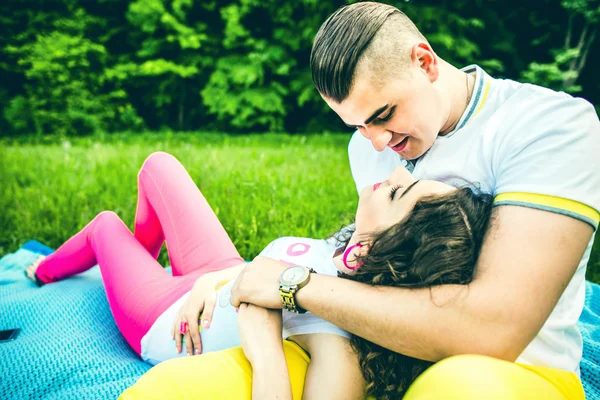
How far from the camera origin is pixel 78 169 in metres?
5.05

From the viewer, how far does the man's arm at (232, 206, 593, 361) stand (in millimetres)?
1172

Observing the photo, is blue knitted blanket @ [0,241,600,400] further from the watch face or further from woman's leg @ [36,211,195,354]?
the watch face

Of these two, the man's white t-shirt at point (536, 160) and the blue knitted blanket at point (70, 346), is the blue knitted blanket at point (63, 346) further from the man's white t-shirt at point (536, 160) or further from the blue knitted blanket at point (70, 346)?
the man's white t-shirt at point (536, 160)

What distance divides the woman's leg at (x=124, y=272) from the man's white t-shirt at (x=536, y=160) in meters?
1.19

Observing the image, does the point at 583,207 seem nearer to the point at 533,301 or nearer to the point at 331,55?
the point at 533,301

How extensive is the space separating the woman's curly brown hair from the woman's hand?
61 centimetres

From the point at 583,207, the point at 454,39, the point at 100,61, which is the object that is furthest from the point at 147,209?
the point at 100,61

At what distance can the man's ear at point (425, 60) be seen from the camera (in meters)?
1.69

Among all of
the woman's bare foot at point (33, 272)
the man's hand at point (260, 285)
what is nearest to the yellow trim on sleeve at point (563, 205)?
the man's hand at point (260, 285)

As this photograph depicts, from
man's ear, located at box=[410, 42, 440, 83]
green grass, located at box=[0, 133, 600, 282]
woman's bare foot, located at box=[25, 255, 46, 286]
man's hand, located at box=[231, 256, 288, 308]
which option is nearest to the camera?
man's hand, located at box=[231, 256, 288, 308]

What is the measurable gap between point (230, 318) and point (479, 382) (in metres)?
0.95

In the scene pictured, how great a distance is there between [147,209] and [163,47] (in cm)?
1182

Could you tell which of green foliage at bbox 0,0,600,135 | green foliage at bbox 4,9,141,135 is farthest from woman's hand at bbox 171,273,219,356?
green foliage at bbox 0,0,600,135

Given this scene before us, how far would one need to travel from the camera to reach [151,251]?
277 cm
